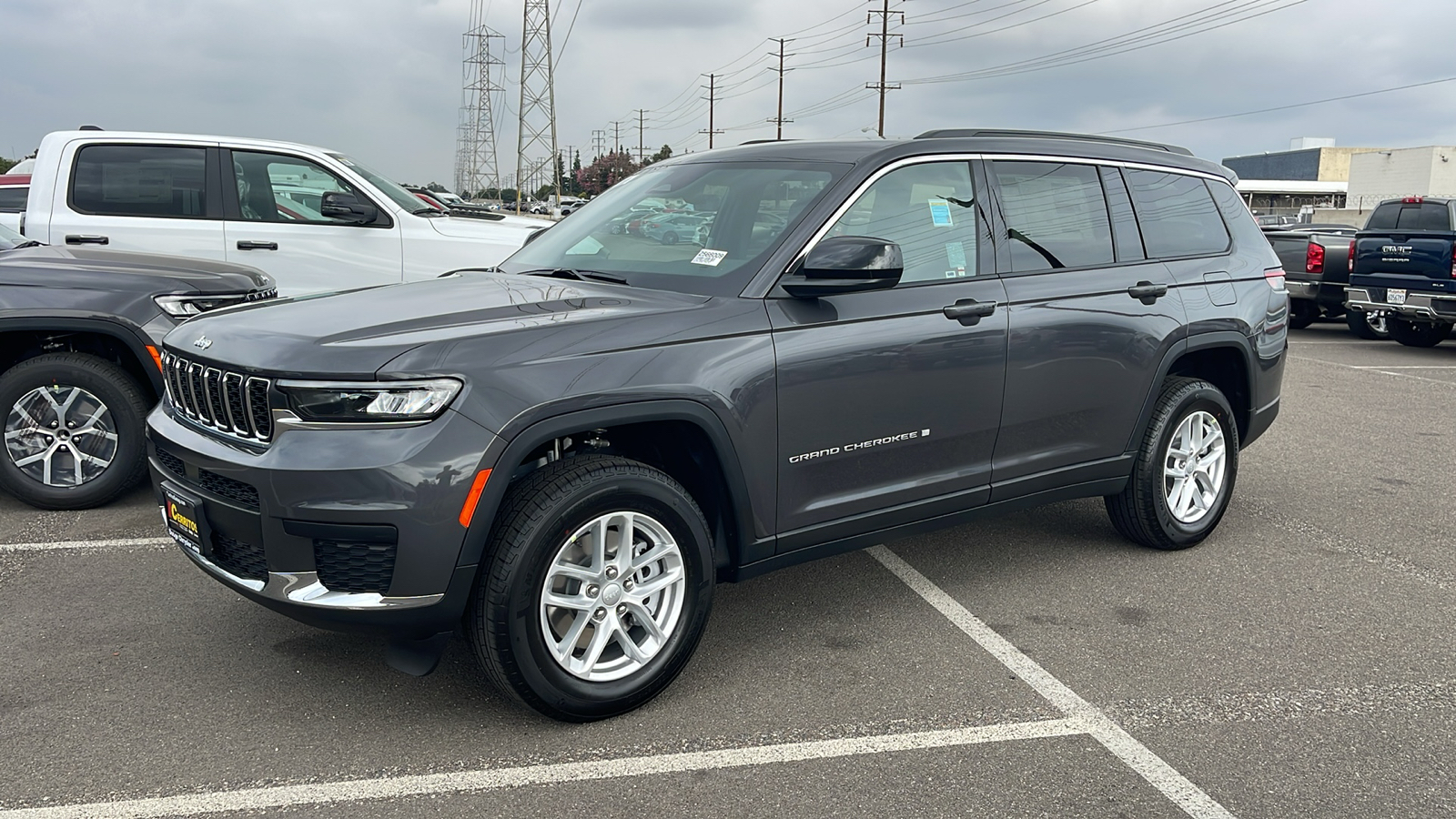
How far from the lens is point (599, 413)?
10.8ft

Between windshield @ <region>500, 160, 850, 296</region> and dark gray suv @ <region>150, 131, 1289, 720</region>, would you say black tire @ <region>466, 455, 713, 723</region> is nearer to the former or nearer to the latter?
dark gray suv @ <region>150, 131, 1289, 720</region>

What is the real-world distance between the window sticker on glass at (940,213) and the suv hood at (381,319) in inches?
42.4

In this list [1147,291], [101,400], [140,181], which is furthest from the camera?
[140,181]

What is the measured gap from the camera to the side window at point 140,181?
771 centimetres

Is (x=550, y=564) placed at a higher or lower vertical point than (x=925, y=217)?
lower

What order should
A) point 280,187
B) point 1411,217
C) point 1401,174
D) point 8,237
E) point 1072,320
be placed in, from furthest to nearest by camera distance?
point 1401,174, point 1411,217, point 8,237, point 280,187, point 1072,320

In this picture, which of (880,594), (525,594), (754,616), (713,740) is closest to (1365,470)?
(880,594)

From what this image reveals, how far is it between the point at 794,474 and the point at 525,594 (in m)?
1.03

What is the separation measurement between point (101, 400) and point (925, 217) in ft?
13.4

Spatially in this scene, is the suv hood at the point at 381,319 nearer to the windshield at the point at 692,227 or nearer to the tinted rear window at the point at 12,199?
the windshield at the point at 692,227

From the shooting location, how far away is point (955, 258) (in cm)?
426

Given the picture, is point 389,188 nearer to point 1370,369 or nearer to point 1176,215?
point 1176,215

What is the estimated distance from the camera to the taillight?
49.1ft

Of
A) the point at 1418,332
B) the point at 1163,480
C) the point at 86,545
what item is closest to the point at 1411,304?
the point at 1418,332
